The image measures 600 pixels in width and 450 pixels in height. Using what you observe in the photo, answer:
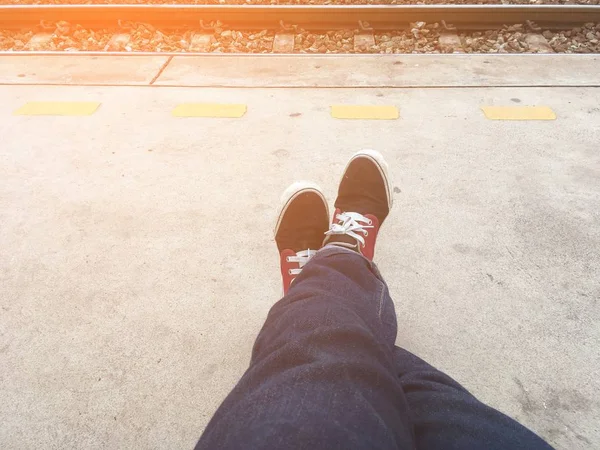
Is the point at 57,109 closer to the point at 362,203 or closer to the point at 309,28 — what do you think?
the point at 309,28

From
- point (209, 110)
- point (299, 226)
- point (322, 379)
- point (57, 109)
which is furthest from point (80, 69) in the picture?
point (322, 379)

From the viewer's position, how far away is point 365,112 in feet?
9.07

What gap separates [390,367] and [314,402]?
9.3 inches

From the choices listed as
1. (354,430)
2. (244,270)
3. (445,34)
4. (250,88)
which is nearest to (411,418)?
(354,430)

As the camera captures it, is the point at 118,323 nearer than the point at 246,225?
Yes

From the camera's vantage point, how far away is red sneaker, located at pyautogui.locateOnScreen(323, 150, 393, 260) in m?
1.69

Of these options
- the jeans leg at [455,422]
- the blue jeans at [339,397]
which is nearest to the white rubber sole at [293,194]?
the blue jeans at [339,397]

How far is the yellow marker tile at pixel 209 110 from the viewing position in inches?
109

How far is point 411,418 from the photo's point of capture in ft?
3.27

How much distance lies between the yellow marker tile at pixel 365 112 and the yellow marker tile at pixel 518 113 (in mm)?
527

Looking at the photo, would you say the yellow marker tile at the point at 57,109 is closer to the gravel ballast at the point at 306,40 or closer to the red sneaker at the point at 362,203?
the gravel ballast at the point at 306,40

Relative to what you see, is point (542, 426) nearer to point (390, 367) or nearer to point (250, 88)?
point (390, 367)

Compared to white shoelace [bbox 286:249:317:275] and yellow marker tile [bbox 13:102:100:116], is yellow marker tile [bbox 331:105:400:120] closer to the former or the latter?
white shoelace [bbox 286:249:317:275]

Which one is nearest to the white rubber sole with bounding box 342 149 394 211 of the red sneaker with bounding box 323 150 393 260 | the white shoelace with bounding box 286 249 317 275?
the red sneaker with bounding box 323 150 393 260
